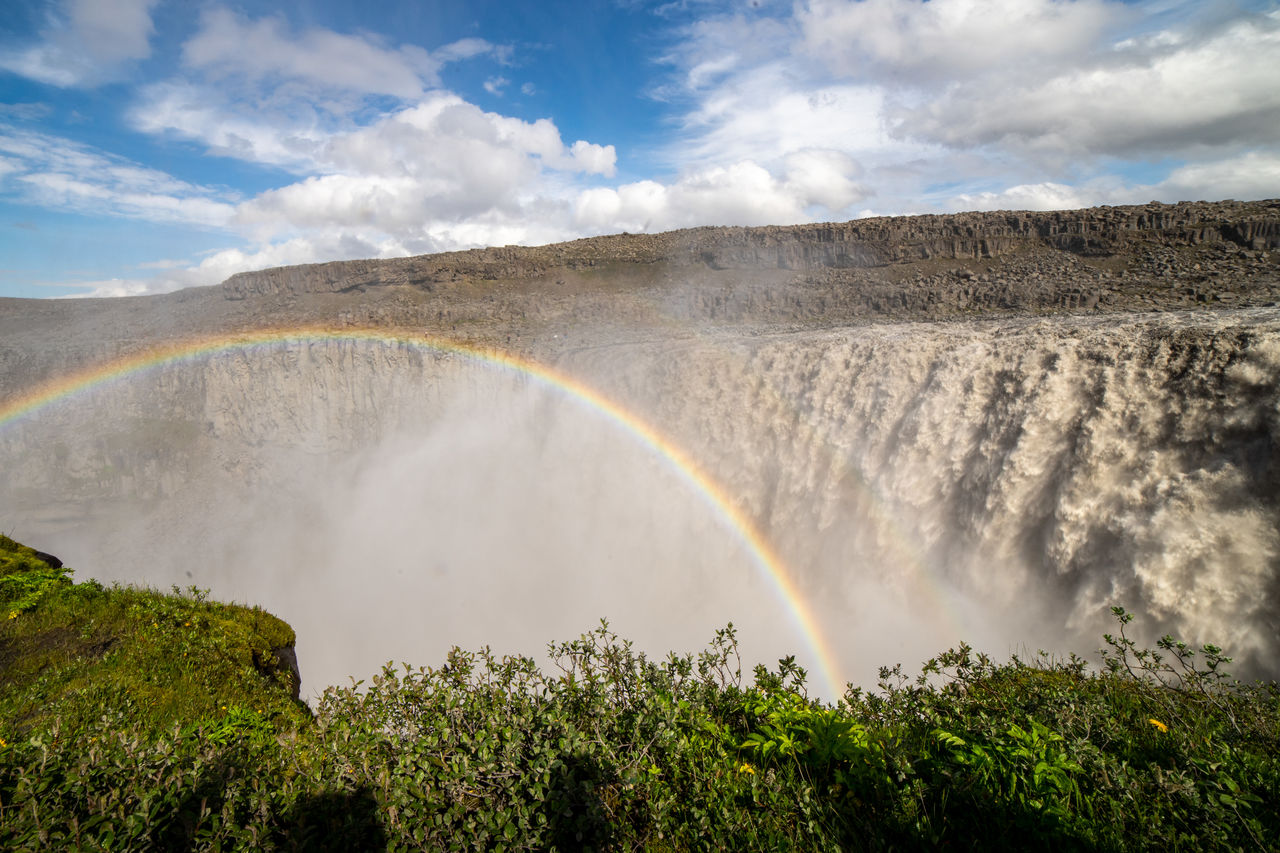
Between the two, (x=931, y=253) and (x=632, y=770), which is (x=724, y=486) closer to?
(x=632, y=770)

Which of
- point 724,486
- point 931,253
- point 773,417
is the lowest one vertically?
point 724,486

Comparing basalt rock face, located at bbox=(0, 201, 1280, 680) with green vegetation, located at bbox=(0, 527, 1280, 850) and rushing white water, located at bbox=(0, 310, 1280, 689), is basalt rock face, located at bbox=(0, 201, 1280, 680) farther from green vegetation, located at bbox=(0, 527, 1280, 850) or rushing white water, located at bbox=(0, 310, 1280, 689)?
green vegetation, located at bbox=(0, 527, 1280, 850)

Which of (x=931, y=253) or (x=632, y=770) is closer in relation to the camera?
(x=632, y=770)

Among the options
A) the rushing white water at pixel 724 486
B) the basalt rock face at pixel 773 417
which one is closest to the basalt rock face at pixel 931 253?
the basalt rock face at pixel 773 417

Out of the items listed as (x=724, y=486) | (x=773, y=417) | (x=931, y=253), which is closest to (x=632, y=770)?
(x=773, y=417)

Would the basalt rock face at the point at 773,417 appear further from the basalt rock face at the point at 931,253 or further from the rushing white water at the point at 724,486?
the basalt rock face at the point at 931,253

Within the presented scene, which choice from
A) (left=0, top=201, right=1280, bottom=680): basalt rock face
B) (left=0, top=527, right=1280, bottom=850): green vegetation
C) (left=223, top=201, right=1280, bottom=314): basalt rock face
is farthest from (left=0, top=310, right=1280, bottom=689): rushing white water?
Result: (left=223, top=201, right=1280, bottom=314): basalt rock face

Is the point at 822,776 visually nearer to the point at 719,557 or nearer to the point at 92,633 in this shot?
the point at 92,633

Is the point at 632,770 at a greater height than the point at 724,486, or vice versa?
the point at 632,770
